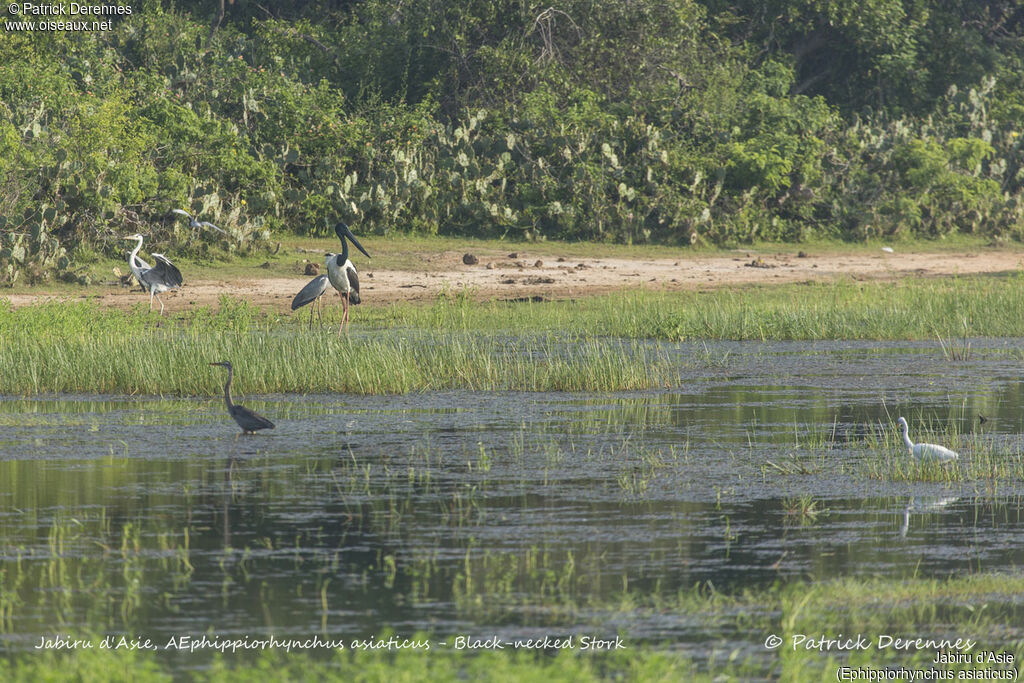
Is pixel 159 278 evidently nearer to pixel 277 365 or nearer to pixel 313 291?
pixel 313 291

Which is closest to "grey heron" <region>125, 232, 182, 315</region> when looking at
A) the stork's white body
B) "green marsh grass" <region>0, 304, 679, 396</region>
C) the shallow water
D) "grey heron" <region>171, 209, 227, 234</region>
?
"grey heron" <region>171, 209, 227, 234</region>

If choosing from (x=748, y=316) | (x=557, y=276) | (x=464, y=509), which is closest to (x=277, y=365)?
(x=464, y=509)

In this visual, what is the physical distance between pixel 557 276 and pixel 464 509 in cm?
1256

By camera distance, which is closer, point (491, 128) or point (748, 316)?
point (748, 316)

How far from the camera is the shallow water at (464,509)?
6672mm

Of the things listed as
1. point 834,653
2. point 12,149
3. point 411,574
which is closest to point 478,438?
point 411,574

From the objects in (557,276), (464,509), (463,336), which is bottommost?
(557,276)

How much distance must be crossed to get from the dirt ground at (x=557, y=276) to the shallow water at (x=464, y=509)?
6.33 meters

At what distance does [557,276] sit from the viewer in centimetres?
2106

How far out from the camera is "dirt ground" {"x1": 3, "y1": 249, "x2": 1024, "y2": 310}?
1923 cm

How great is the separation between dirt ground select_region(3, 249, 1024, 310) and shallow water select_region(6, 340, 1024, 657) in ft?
20.8

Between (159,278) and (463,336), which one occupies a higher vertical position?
(159,278)

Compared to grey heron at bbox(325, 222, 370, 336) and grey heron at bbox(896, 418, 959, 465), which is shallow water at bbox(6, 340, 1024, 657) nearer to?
grey heron at bbox(896, 418, 959, 465)

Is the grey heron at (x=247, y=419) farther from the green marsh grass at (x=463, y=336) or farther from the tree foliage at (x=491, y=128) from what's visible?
the tree foliage at (x=491, y=128)
